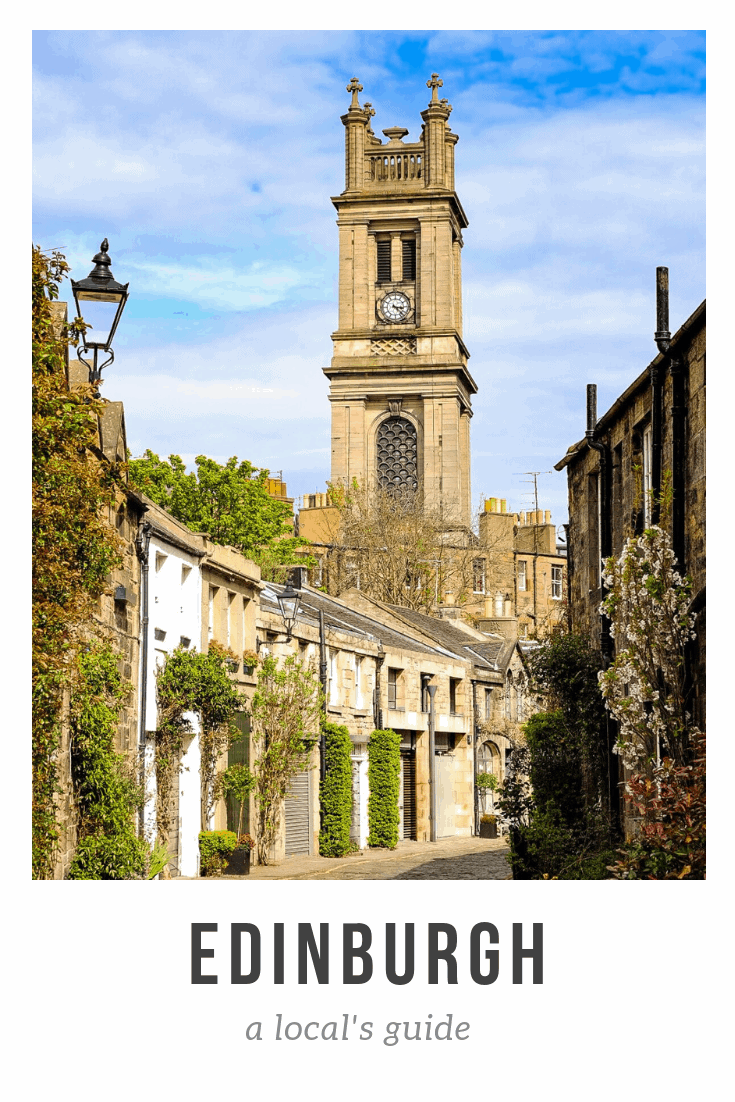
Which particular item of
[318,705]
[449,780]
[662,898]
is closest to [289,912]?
[662,898]

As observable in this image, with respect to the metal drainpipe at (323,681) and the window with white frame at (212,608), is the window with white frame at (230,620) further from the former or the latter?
the metal drainpipe at (323,681)

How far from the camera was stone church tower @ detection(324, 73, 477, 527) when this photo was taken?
78812mm

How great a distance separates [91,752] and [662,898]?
7.62 m

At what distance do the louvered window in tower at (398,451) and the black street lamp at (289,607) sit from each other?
4693 cm

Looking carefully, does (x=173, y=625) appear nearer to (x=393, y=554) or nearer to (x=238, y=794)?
(x=238, y=794)

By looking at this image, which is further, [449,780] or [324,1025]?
[449,780]

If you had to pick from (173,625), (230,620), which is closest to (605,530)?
(173,625)

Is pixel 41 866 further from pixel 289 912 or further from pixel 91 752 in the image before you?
pixel 289 912

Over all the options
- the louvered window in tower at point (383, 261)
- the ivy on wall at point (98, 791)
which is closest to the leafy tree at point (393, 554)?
the louvered window in tower at point (383, 261)

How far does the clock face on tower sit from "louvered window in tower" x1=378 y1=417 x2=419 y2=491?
5390mm

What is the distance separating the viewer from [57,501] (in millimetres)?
13125

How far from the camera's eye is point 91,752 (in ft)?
55.6

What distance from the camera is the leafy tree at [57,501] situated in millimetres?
12797

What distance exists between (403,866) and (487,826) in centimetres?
1716
